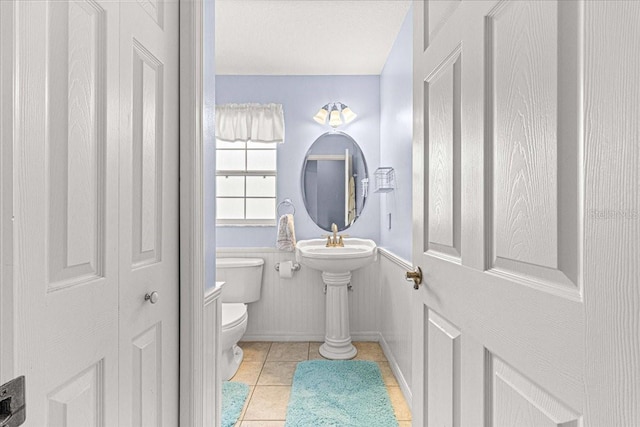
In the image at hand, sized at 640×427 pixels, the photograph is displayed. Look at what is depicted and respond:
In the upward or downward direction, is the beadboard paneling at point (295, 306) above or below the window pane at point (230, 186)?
below

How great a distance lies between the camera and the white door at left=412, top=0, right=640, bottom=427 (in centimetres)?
42

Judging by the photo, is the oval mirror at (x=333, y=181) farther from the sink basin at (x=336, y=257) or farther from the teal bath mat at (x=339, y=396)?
the teal bath mat at (x=339, y=396)

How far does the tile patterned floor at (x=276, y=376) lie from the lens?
1906 millimetres

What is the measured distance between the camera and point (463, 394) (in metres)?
0.81

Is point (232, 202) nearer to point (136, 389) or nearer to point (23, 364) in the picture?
point (136, 389)

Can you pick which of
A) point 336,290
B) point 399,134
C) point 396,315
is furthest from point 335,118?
point 396,315

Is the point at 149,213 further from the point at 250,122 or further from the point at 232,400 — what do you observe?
the point at 250,122

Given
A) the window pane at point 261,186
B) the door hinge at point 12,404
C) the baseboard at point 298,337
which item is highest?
the window pane at point 261,186

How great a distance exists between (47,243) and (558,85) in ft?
2.86

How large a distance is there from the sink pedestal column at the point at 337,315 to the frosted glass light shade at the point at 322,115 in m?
1.30

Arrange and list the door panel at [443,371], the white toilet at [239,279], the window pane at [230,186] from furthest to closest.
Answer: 1. the window pane at [230,186]
2. the white toilet at [239,279]
3. the door panel at [443,371]

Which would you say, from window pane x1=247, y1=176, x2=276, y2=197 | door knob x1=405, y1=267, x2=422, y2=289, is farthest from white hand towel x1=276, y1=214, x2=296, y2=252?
door knob x1=405, y1=267, x2=422, y2=289

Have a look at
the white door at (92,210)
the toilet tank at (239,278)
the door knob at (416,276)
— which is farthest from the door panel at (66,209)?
the toilet tank at (239,278)

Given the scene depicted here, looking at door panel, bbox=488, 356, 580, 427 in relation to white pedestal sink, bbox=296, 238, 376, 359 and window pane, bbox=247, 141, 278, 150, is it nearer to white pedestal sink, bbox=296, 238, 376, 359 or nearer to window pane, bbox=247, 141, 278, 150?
white pedestal sink, bbox=296, 238, 376, 359
